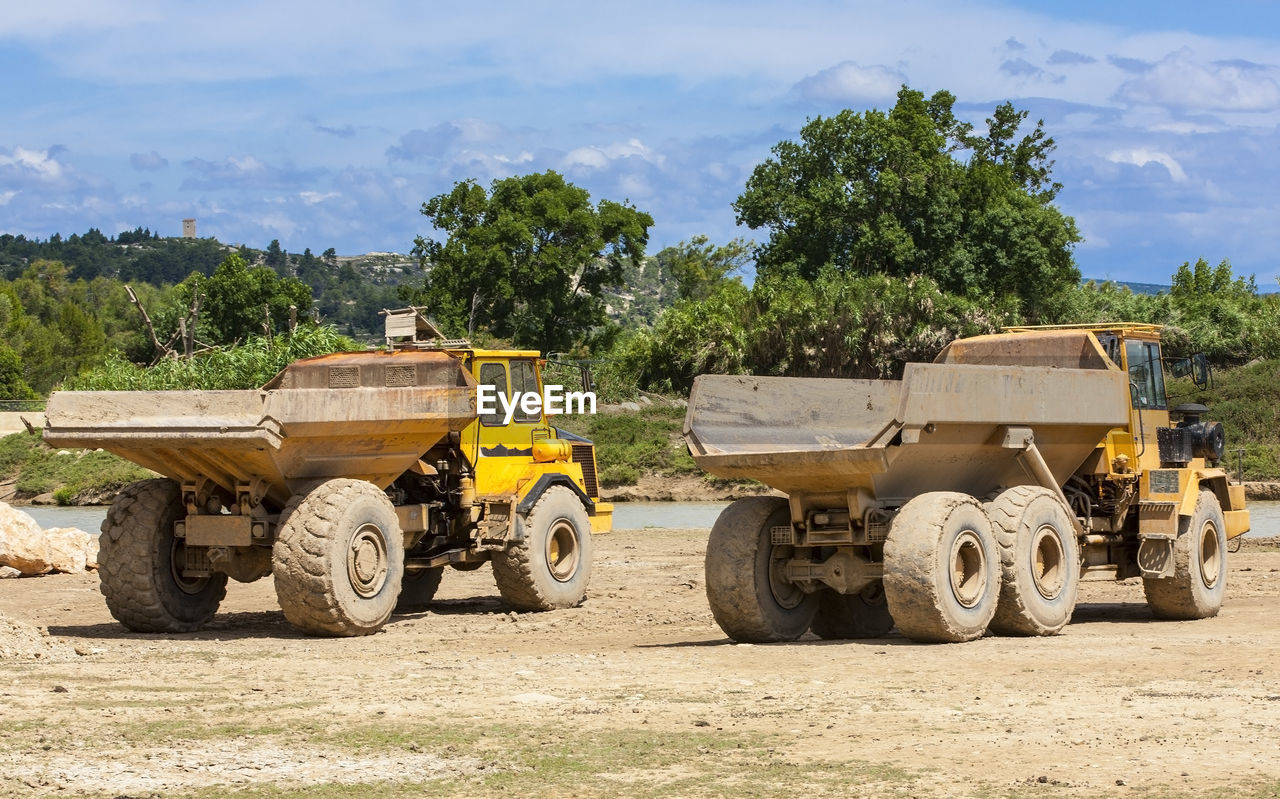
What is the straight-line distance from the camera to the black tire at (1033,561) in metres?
12.0

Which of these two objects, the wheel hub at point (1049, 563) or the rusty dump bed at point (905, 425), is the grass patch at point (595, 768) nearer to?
the rusty dump bed at point (905, 425)

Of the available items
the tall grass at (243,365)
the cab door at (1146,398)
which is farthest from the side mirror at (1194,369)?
the tall grass at (243,365)

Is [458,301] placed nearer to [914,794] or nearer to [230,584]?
[230,584]

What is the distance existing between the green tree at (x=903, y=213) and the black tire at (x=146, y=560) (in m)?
38.3

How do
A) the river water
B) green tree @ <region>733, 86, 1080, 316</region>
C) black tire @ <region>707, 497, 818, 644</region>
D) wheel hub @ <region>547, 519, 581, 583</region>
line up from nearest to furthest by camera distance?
black tire @ <region>707, 497, 818, 644</region>, wheel hub @ <region>547, 519, 581, 583</region>, the river water, green tree @ <region>733, 86, 1080, 316</region>

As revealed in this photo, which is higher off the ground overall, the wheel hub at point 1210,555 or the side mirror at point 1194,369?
the side mirror at point 1194,369

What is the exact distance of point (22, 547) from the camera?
20.0 m

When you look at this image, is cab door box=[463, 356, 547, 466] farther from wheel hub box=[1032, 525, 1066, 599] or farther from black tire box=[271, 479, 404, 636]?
wheel hub box=[1032, 525, 1066, 599]

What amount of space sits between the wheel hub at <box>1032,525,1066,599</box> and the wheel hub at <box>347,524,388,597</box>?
17.5 feet

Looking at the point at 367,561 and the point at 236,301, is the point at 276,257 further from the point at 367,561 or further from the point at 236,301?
the point at 367,561

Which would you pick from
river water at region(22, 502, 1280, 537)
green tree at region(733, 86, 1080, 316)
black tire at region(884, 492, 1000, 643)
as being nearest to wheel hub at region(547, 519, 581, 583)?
black tire at region(884, 492, 1000, 643)

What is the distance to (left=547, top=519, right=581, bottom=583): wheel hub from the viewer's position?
16.0 meters

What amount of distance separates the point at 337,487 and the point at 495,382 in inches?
115

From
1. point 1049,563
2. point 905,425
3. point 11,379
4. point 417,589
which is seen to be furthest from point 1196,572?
point 11,379
